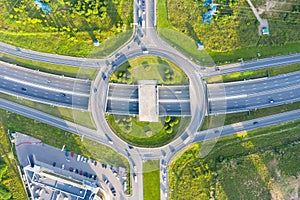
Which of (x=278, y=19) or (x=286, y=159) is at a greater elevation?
(x=278, y=19)

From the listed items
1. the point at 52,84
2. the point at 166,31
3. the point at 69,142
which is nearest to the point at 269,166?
the point at 166,31

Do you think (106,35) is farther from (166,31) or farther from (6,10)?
(6,10)

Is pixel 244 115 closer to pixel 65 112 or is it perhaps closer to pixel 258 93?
pixel 258 93

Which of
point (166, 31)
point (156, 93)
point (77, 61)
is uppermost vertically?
point (166, 31)

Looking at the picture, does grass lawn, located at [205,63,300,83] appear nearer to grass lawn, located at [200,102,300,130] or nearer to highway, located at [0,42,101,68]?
grass lawn, located at [200,102,300,130]

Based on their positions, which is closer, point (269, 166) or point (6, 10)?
point (269, 166)

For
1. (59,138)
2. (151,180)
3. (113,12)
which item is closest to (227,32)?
A: (113,12)
